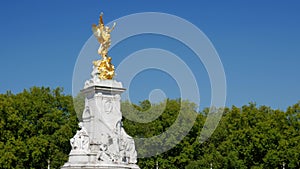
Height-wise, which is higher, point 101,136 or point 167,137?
point 167,137

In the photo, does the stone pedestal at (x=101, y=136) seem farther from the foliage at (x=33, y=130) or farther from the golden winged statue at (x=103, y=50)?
the foliage at (x=33, y=130)

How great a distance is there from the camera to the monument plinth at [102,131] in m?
31.9

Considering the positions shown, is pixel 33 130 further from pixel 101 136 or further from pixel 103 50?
pixel 101 136

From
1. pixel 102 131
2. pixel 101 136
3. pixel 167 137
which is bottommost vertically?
pixel 101 136

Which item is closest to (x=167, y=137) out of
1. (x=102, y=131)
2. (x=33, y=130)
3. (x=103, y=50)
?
(x=33, y=130)

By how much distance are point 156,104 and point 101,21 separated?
66.2ft

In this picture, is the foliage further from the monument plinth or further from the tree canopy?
the monument plinth

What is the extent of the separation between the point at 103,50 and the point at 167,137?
67.1 feet

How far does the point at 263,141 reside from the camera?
166 feet

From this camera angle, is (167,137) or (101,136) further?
(167,137)

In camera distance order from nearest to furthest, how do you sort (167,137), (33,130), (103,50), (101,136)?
(101,136) → (103,50) → (33,130) → (167,137)

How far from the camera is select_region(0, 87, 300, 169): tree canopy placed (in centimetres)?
4881

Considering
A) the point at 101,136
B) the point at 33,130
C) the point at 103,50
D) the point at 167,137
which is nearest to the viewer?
the point at 101,136

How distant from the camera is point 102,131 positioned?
32875 mm
